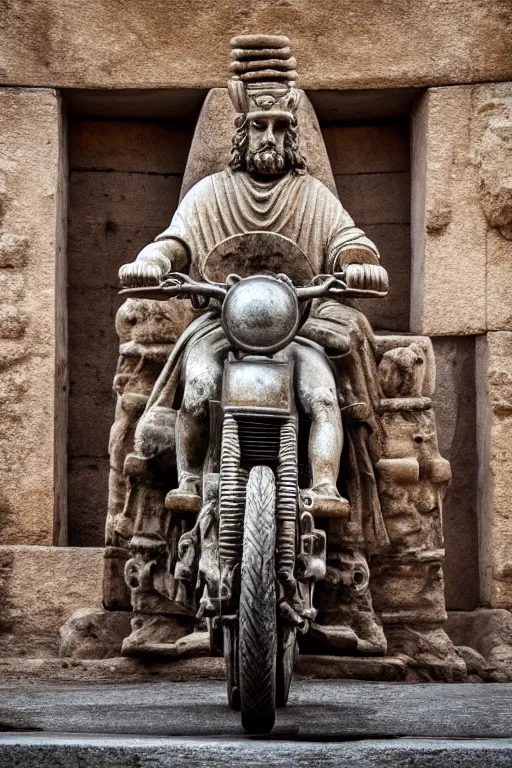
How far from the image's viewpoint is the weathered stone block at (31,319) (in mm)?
9680

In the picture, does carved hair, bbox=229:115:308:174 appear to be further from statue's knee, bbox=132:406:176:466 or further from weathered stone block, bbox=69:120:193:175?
weathered stone block, bbox=69:120:193:175

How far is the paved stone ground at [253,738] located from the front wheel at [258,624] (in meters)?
0.09

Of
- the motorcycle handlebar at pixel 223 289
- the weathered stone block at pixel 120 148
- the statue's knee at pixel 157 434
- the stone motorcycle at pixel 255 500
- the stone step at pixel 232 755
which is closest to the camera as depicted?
the stone step at pixel 232 755

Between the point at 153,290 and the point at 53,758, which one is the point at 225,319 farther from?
the point at 53,758

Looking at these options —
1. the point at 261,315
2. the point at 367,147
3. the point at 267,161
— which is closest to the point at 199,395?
the point at 261,315

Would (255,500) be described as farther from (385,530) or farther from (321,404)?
(385,530)

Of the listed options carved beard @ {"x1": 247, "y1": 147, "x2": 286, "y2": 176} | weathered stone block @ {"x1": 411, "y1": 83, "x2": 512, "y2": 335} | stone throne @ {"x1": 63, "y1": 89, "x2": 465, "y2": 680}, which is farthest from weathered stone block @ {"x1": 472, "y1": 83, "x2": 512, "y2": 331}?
carved beard @ {"x1": 247, "y1": 147, "x2": 286, "y2": 176}

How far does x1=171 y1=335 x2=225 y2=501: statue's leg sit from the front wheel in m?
1.09

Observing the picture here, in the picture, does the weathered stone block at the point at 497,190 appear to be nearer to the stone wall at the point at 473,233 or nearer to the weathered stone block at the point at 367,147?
the stone wall at the point at 473,233

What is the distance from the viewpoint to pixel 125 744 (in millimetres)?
5980

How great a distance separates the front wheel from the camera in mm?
6453

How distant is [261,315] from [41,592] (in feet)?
9.04

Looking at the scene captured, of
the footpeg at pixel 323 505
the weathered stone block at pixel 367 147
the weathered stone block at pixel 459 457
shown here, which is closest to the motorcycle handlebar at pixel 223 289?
the footpeg at pixel 323 505

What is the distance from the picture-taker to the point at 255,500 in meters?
6.74
